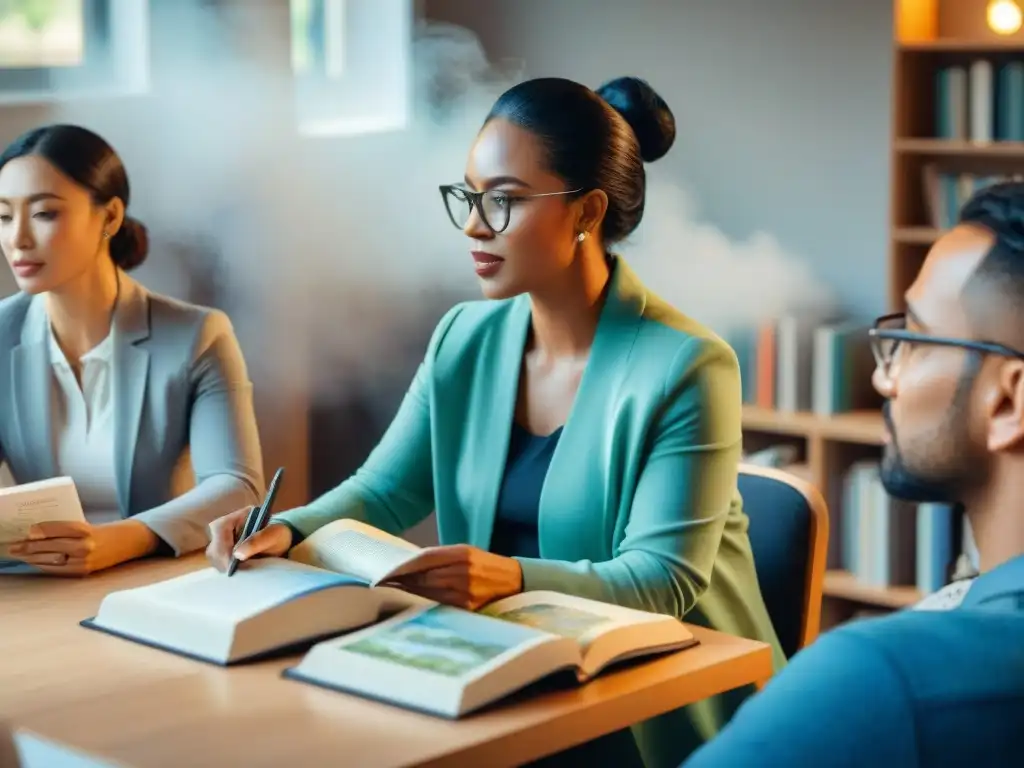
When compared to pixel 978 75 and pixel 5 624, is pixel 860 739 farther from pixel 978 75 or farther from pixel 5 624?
pixel 978 75

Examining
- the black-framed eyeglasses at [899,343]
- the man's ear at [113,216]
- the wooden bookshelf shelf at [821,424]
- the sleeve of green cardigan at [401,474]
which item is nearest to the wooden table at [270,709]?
the black-framed eyeglasses at [899,343]

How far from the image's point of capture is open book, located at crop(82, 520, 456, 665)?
1461mm

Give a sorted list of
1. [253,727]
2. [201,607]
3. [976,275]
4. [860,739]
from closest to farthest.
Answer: [860,739] → [976,275] → [253,727] → [201,607]

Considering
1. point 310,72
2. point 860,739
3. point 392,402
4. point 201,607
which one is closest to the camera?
point 860,739

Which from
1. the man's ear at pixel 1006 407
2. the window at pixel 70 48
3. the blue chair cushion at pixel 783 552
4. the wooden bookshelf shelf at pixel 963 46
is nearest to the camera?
the man's ear at pixel 1006 407

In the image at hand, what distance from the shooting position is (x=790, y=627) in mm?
1900

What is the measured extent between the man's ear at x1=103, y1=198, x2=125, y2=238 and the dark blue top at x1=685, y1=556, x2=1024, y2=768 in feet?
5.31

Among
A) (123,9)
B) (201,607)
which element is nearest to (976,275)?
(201,607)

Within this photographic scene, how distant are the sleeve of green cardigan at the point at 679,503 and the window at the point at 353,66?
197cm

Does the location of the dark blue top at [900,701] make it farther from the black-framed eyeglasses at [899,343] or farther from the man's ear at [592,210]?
the man's ear at [592,210]

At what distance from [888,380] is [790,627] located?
74cm

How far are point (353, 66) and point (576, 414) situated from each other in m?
2.12

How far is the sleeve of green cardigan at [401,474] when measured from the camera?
6.64 feet

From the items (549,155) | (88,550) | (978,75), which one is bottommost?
(88,550)
